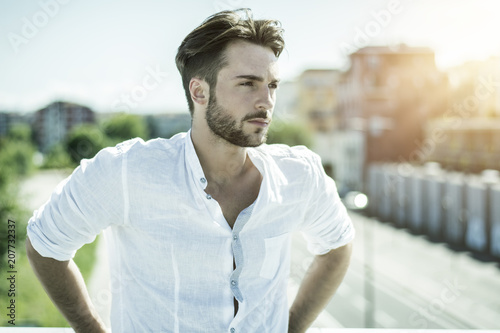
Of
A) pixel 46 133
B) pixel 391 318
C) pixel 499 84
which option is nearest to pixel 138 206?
pixel 391 318

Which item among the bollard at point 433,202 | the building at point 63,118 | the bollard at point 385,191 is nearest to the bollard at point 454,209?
the bollard at point 433,202

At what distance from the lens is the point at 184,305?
1.34 metres

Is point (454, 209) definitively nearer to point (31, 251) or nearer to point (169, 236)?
point (169, 236)

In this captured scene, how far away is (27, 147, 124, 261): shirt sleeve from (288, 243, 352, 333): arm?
691 millimetres

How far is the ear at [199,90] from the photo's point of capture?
4.77 feet

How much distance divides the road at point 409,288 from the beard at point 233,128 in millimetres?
11536

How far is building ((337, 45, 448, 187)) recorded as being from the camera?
3161cm

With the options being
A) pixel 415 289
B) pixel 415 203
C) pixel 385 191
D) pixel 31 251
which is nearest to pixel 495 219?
pixel 415 289

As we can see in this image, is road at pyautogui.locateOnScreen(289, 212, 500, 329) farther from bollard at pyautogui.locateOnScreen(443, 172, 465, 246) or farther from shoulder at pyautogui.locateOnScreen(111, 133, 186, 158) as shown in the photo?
shoulder at pyautogui.locateOnScreen(111, 133, 186, 158)

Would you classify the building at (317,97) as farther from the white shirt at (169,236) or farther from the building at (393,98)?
the white shirt at (169,236)

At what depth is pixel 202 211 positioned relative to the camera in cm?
135

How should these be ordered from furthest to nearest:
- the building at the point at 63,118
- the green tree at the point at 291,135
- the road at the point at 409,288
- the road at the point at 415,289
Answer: the green tree at the point at 291,135 < the building at the point at 63,118 < the road at the point at 415,289 < the road at the point at 409,288

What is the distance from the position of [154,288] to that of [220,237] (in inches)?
8.7

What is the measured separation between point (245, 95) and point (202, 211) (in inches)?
13.3
